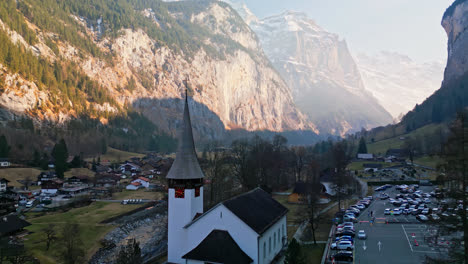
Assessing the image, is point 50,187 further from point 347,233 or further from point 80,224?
point 347,233

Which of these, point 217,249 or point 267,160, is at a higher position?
point 267,160

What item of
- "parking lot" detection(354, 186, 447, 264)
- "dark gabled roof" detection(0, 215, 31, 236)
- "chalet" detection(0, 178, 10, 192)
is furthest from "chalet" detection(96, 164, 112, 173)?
"parking lot" detection(354, 186, 447, 264)

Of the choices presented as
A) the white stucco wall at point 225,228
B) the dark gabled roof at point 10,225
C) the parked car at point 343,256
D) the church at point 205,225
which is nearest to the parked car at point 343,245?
the parked car at point 343,256

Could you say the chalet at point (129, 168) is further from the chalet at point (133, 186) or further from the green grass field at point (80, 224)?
the green grass field at point (80, 224)

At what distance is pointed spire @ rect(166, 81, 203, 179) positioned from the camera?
30375mm

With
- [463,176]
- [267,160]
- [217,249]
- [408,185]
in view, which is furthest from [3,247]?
[408,185]

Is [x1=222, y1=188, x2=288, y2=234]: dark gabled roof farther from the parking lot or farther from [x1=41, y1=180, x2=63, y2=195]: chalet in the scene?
[x1=41, y1=180, x2=63, y2=195]: chalet

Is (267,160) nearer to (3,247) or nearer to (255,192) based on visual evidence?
(255,192)

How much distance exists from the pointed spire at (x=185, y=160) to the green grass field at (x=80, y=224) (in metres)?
22.3

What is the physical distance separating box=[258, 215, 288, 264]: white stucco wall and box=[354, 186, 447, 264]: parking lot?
7.59m

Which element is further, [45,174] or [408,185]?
[45,174]

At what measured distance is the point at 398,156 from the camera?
147 metres

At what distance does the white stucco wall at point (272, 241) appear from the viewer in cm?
2955

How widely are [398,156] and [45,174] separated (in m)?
133
